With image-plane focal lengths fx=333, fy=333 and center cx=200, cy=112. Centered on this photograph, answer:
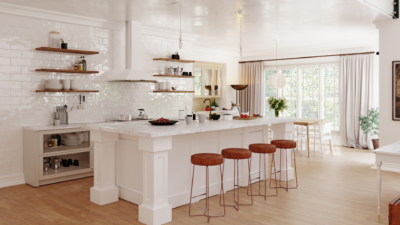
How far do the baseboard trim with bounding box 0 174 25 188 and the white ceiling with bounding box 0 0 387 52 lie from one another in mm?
2551

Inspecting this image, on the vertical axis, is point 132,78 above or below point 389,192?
above

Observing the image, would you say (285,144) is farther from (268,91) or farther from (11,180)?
(268,91)

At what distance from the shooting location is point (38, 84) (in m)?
5.26

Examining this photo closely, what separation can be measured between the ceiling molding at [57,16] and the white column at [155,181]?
310 centimetres

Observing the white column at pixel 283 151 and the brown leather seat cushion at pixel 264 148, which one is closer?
the brown leather seat cushion at pixel 264 148

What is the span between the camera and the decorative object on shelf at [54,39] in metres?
5.28

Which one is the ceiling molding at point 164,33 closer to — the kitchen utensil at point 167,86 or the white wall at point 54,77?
the white wall at point 54,77

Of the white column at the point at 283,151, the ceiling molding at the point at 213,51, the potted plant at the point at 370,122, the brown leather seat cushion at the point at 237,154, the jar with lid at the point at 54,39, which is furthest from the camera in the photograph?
the ceiling molding at the point at 213,51

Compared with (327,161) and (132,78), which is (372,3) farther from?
(132,78)

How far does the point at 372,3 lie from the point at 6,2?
5.32 meters

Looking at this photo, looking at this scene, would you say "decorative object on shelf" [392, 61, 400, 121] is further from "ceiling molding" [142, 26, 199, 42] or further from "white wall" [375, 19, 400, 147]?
"ceiling molding" [142, 26, 199, 42]

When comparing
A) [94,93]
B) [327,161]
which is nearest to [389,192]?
[327,161]

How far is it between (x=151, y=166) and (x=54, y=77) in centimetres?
299

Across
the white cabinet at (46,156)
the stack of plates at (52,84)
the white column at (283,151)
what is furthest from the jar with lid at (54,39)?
the white column at (283,151)
